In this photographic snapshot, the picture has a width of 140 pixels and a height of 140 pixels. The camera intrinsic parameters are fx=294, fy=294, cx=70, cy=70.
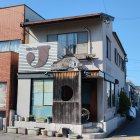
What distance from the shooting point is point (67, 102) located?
57.2 ft

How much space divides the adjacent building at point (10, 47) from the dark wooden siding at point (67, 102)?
3.66 meters

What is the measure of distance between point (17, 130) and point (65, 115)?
3.17 m

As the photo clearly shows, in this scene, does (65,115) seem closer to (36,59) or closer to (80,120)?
(80,120)

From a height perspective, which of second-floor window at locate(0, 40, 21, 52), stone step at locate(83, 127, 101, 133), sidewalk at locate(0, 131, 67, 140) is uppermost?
second-floor window at locate(0, 40, 21, 52)

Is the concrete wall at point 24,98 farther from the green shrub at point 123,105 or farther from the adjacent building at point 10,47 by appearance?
the green shrub at point 123,105

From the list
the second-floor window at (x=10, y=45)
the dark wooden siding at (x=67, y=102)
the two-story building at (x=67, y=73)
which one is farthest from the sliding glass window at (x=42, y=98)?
the second-floor window at (x=10, y=45)

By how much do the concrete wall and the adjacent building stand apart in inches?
27.6

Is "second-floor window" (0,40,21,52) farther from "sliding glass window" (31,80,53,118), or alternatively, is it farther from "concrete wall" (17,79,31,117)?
"sliding glass window" (31,80,53,118)

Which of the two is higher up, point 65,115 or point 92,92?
point 92,92

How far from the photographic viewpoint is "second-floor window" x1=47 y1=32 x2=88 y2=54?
2012 centimetres

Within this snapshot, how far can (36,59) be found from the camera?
1961 cm

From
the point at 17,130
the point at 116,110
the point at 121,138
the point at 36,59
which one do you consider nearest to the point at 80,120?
the point at 121,138

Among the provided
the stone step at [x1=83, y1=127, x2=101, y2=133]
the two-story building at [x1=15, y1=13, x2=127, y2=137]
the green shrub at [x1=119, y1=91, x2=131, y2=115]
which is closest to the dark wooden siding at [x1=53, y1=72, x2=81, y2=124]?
the two-story building at [x1=15, y1=13, x2=127, y2=137]

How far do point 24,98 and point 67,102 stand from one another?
11.6 ft
